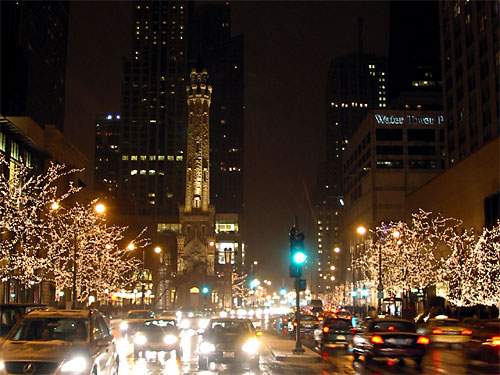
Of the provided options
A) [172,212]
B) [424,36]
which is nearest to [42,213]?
[172,212]

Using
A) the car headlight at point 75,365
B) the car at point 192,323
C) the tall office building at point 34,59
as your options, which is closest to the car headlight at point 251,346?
the car headlight at point 75,365

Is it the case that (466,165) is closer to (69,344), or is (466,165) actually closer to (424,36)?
(69,344)

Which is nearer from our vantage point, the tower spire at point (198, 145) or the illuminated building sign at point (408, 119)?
the illuminated building sign at point (408, 119)

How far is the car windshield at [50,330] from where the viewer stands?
13812 mm

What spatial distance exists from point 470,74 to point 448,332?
208ft

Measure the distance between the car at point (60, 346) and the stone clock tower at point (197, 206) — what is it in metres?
113

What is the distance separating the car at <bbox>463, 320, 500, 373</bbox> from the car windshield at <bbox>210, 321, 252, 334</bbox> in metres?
8.19

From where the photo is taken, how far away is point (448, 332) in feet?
106

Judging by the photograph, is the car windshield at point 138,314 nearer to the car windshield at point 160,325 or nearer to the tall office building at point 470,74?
the car windshield at point 160,325

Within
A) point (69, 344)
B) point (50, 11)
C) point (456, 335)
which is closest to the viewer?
point (69, 344)

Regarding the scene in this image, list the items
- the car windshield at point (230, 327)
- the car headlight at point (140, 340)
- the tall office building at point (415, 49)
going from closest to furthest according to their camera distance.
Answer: the car windshield at point (230, 327), the car headlight at point (140, 340), the tall office building at point (415, 49)

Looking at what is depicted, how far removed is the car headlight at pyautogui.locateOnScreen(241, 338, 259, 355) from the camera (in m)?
20.0

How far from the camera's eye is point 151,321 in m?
27.0

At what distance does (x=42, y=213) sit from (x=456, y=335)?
39134mm
